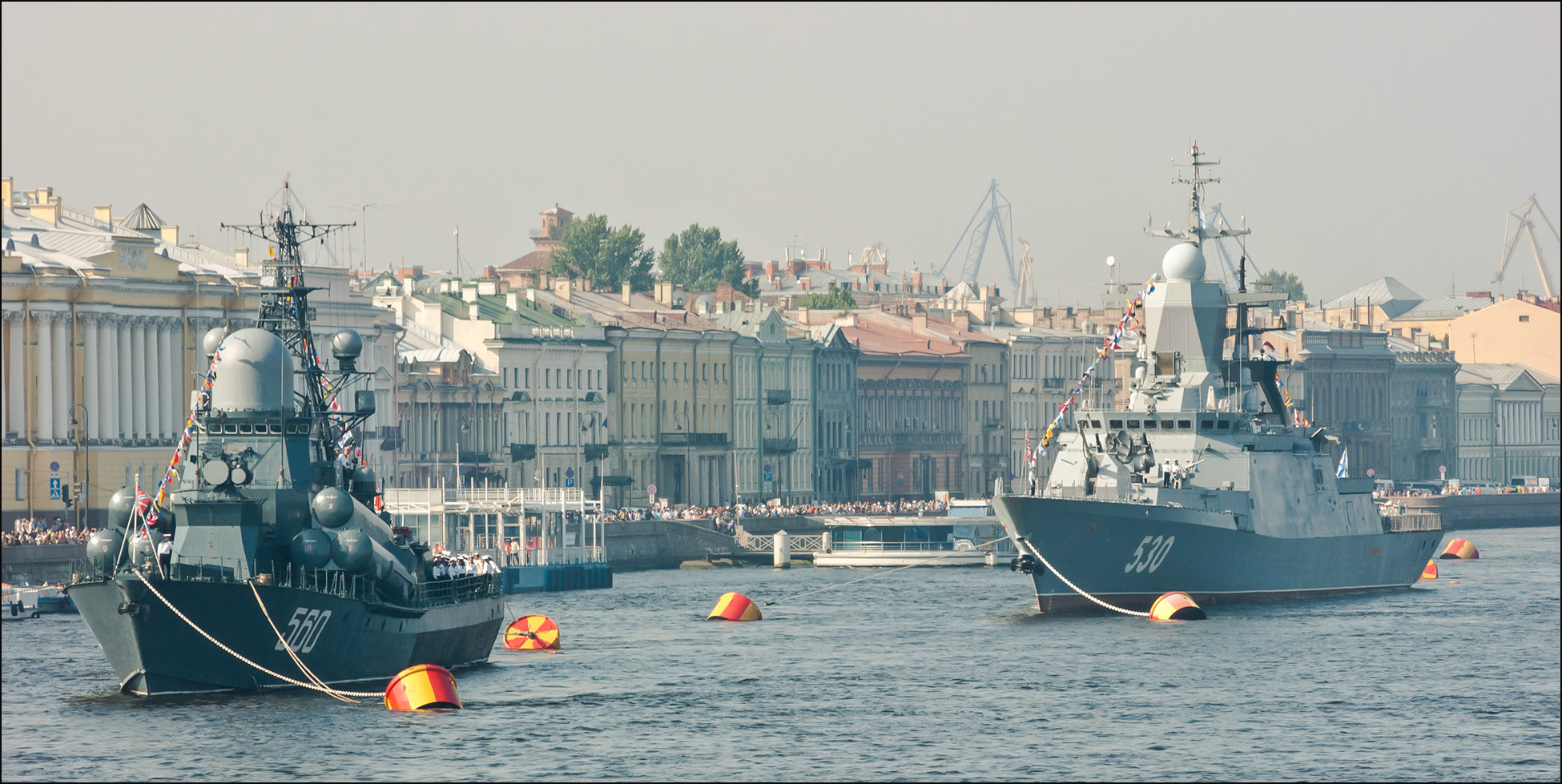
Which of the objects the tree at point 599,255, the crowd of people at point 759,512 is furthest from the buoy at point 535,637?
the tree at point 599,255

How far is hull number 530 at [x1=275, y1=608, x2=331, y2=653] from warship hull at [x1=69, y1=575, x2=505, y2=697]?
0.01 metres

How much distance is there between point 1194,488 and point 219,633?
3420 centimetres

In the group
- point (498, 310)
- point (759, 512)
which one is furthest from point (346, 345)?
point (498, 310)

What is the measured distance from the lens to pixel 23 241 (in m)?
104

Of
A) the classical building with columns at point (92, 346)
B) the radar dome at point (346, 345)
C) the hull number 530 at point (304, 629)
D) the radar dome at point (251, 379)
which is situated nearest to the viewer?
the hull number 530 at point (304, 629)

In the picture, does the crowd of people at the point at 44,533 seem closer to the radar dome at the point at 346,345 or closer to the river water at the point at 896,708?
the river water at the point at 896,708

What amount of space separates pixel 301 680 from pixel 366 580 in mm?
2326

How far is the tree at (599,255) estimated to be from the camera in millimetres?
168375

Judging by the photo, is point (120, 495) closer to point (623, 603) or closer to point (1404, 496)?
point (623, 603)

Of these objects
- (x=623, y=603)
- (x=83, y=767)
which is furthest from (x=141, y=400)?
(x=83, y=767)

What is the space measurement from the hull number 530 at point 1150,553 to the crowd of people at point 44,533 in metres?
30.6

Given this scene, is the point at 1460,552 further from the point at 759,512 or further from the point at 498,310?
the point at 498,310

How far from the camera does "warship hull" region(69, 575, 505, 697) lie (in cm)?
4928

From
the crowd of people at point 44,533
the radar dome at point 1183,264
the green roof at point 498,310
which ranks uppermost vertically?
the green roof at point 498,310
